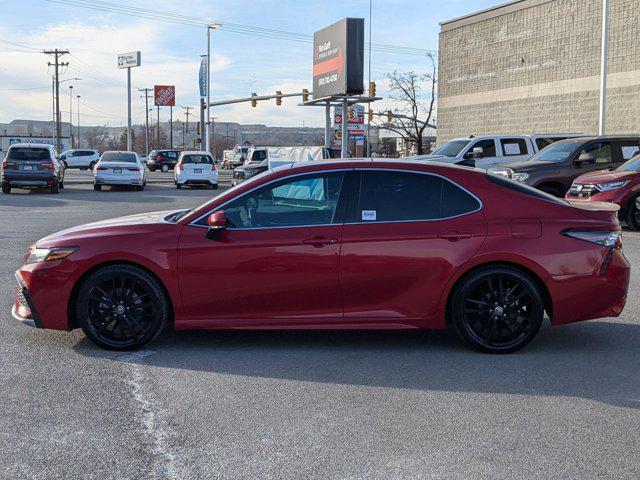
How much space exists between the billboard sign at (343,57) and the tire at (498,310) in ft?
101

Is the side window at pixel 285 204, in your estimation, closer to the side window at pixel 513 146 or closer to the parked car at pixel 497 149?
the parked car at pixel 497 149

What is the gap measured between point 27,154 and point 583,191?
19866 mm

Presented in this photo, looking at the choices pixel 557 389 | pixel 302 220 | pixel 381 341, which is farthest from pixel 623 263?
pixel 302 220

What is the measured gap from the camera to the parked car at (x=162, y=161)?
64.1 meters

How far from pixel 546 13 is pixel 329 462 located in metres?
39.2

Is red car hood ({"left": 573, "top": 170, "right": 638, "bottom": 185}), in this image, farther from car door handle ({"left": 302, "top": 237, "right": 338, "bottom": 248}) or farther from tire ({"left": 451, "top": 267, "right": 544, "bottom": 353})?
car door handle ({"left": 302, "top": 237, "right": 338, "bottom": 248})

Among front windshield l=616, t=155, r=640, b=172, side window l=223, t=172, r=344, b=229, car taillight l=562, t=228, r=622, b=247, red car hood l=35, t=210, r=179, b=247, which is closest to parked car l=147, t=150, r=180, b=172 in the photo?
front windshield l=616, t=155, r=640, b=172

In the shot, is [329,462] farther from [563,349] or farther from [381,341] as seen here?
[563,349]

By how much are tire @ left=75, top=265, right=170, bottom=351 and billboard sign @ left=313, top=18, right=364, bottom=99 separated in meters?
31.0

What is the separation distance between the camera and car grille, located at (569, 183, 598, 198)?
14.7 m

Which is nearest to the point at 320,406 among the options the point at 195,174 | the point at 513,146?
the point at 513,146

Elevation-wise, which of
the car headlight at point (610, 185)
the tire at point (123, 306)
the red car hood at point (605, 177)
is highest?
the red car hood at point (605, 177)

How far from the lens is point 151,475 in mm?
3945

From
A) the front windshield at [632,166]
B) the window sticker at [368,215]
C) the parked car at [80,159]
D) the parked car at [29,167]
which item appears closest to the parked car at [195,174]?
the parked car at [29,167]
